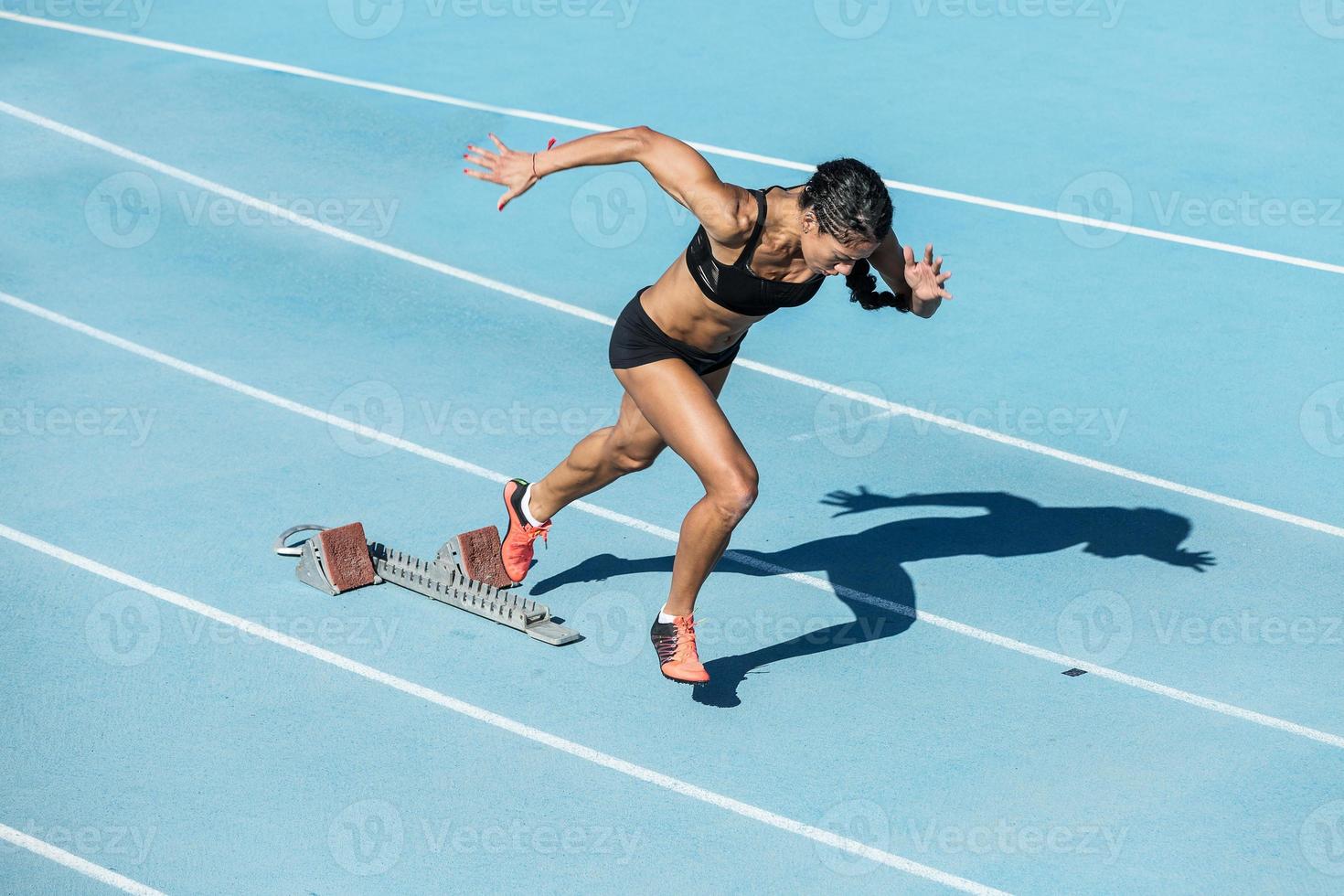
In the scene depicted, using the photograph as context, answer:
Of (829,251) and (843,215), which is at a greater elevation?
(843,215)

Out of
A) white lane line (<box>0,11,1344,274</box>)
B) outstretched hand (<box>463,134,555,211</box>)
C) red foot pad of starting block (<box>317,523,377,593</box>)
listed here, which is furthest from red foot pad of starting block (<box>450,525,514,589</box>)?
white lane line (<box>0,11,1344,274</box>)

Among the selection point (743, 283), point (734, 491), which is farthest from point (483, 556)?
point (743, 283)

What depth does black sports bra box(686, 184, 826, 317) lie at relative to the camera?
564 cm

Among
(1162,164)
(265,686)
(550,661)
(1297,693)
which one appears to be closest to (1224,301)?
(1162,164)

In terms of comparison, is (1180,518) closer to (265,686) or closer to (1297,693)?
(1297,693)

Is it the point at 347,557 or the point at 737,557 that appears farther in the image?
the point at 737,557

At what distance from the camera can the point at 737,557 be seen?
7.09 meters

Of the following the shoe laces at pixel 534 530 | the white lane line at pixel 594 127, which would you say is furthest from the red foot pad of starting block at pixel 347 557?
the white lane line at pixel 594 127

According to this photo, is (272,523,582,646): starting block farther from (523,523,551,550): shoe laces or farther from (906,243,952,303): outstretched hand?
(906,243,952,303): outstretched hand

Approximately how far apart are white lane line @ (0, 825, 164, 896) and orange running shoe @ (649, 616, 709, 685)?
201cm

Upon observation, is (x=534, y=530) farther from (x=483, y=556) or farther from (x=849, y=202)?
(x=849, y=202)

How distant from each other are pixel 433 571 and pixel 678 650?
1382mm

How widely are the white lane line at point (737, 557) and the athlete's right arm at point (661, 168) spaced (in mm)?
1972

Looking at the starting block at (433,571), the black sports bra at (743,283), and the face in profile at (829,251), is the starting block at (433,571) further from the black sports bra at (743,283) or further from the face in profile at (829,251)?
the face in profile at (829,251)
